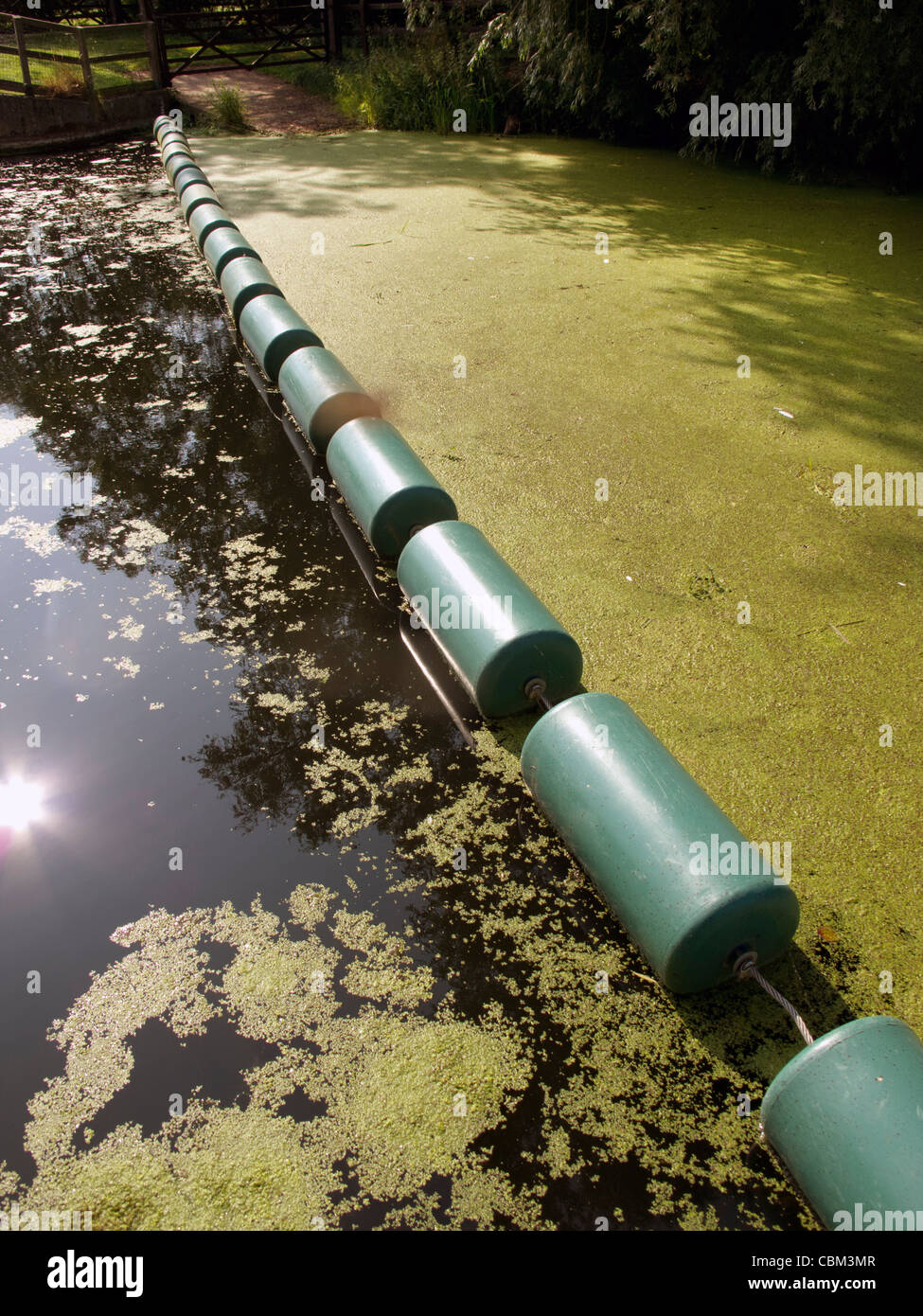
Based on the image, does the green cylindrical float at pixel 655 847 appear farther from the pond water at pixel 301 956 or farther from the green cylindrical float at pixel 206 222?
the green cylindrical float at pixel 206 222

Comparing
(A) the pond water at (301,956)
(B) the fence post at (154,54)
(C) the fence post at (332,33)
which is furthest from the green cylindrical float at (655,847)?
(C) the fence post at (332,33)

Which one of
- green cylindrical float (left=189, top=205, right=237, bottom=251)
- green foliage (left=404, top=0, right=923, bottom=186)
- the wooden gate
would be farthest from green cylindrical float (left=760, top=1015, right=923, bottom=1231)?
the wooden gate

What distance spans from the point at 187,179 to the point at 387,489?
509 centimetres

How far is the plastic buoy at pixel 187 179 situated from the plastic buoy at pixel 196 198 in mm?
153

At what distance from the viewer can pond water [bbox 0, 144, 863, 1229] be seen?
1.40m

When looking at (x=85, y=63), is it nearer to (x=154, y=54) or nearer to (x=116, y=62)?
(x=154, y=54)

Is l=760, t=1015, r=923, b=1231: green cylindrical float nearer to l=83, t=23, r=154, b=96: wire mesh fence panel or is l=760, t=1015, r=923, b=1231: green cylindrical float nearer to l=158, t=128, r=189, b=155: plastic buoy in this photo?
l=158, t=128, r=189, b=155: plastic buoy

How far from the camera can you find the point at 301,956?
170 centimetres

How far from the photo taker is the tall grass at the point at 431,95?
8445 millimetres

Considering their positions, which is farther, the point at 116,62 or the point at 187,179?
the point at 116,62

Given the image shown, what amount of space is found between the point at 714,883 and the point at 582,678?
0.90 meters

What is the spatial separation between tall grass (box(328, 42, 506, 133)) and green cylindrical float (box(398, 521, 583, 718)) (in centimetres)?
793

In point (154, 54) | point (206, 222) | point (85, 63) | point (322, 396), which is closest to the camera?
point (322, 396)

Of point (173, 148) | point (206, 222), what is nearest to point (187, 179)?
point (173, 148)
